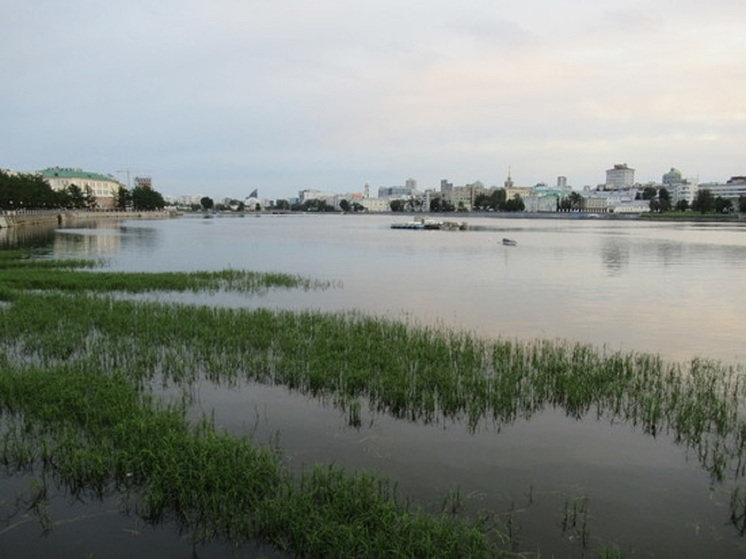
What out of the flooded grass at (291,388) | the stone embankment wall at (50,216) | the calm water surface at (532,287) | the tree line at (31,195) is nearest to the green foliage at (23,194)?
the tree line at (31,195)

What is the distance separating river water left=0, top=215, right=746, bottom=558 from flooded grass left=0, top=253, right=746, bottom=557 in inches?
16.4

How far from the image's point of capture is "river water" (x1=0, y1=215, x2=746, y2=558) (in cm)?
864

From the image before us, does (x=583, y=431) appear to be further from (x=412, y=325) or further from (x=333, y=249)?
(x=333, y=249)

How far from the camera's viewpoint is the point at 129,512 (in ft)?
27.2

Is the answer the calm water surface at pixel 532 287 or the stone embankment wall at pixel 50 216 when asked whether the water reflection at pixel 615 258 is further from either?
the stone embankment wall at pixel 50 216

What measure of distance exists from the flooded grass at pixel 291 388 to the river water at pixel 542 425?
416 millimetres

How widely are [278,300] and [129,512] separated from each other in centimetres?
2003

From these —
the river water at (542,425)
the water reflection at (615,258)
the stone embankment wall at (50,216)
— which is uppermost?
the stone embankment wall at (50,216)

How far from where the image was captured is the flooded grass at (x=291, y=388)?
7.93 meters

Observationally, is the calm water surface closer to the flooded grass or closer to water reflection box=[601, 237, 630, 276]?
water reflection box=[601, 237, 630, 276]

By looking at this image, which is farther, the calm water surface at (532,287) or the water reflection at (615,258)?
the water reflection at (615,258)

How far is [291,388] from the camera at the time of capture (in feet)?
45.9

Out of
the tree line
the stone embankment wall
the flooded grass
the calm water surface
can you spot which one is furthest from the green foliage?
the flooded grass

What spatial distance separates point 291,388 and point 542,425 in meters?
5.76
